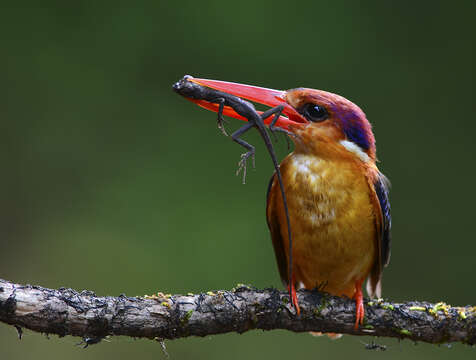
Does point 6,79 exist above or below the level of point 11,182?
above

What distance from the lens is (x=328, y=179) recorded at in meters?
2.93

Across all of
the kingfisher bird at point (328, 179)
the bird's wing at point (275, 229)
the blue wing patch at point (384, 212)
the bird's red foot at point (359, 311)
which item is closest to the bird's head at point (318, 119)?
the kingfisher bird at point (328, 179)

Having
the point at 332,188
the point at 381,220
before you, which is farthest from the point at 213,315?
the point at 381,220

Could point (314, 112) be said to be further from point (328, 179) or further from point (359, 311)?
point (359, 311)

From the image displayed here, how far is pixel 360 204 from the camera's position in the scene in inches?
116

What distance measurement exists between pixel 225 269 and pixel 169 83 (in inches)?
62.6

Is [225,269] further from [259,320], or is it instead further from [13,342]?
[259,320]

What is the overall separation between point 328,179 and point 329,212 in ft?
→ 0.48

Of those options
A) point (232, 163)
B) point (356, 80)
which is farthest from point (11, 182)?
point (356, 80)

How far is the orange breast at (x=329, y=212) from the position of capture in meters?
2.91

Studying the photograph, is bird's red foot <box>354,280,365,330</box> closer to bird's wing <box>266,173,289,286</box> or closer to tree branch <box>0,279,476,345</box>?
tree branch <box>0,279,476,345</box>

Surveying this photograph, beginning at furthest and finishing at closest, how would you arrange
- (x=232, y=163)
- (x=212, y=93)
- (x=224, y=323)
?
(x=232, y=163), (x=212, y=93), (x=224, y=323)

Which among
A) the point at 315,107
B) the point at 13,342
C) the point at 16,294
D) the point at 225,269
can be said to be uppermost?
the point at 315,107

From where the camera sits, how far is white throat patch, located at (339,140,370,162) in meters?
2.96
